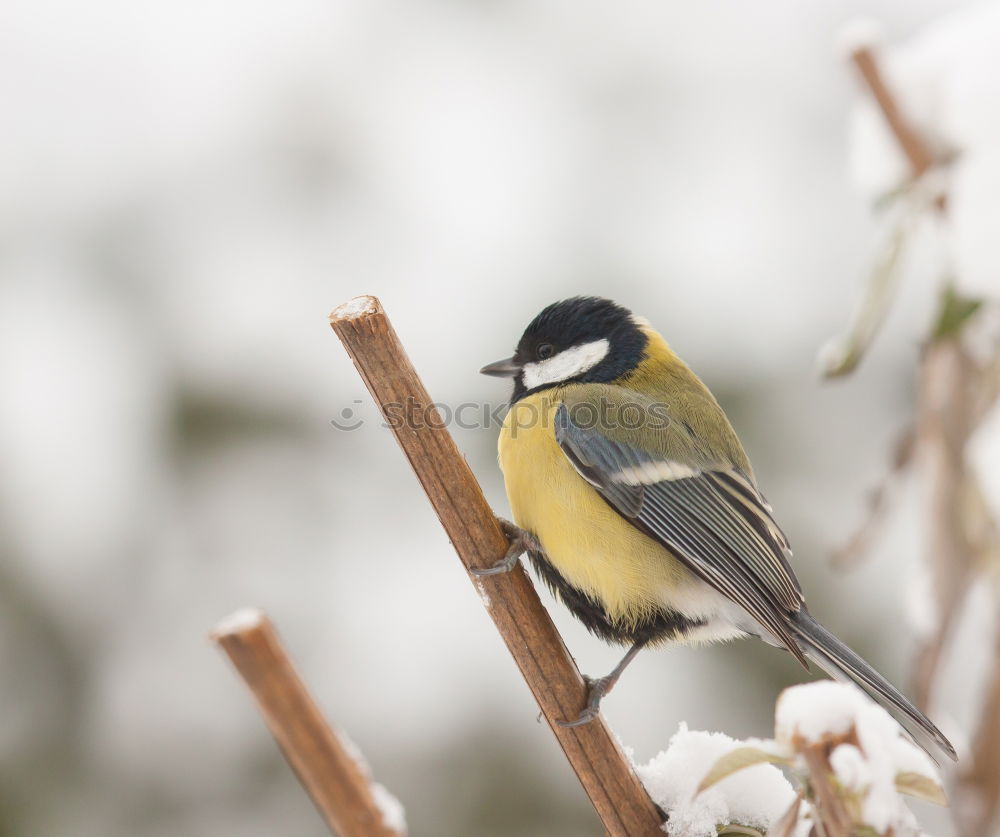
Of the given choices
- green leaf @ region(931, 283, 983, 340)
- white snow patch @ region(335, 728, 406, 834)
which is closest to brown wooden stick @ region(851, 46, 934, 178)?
green leaf @ region(931, 283, 983, 340)

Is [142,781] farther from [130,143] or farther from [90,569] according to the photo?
[130,143]

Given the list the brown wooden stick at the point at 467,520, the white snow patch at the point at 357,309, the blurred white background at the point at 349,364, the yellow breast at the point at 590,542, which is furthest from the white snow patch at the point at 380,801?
the blurred white background at the point at 349,364

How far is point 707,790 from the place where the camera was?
30.5 inches

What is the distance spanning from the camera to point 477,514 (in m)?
0.97

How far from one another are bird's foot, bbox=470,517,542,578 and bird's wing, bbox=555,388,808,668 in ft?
0.47

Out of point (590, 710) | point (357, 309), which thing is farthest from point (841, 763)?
point (357, 309)

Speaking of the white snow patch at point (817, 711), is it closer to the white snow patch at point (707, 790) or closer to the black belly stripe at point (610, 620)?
the white snow patch at point (707, 790)

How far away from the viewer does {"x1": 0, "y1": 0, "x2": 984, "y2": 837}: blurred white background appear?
2.59 metres

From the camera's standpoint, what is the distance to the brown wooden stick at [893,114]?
44.9 inches

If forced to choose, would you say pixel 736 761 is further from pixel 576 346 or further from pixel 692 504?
pixel 576 346

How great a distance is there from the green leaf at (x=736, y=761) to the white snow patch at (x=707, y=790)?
Answer: 10cm

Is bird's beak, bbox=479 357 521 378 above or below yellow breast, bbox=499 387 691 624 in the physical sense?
above

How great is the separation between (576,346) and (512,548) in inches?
26.0

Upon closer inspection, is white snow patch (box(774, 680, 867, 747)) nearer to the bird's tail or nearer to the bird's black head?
the bird's tail
